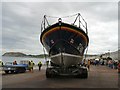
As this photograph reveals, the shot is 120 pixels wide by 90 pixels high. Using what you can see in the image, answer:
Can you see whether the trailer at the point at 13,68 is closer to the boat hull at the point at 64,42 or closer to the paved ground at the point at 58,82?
the paved ground at the point at 58,82

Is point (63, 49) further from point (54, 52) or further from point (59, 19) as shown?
point (59, 19)

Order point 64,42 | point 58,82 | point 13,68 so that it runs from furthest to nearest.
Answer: point 13,68 < point 64,42 < point 58,82

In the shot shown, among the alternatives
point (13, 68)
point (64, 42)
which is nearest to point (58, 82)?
point (64, 42)

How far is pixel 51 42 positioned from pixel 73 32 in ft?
5.21

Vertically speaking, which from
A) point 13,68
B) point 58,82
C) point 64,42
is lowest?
point 58,82

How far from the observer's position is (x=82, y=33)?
46.9 feet

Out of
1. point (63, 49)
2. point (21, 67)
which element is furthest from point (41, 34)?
point (21, 67)

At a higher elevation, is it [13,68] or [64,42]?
[64,42]

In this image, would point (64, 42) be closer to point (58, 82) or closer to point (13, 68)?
point (58, 82)

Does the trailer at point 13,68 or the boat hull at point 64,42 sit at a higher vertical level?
the boat hull at point 64,42

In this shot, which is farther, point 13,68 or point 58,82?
point 13,68

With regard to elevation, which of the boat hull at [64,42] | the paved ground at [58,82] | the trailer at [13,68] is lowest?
the paved ground at [58,82]

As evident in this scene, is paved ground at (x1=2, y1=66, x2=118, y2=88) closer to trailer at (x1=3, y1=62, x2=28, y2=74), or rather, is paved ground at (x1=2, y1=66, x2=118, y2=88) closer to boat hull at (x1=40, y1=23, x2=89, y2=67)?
boat hull at (x1=40, y1=23, x2=89, y2=67)

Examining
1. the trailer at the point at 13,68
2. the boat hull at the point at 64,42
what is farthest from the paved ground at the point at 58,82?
the trailer at the point at 13,68
